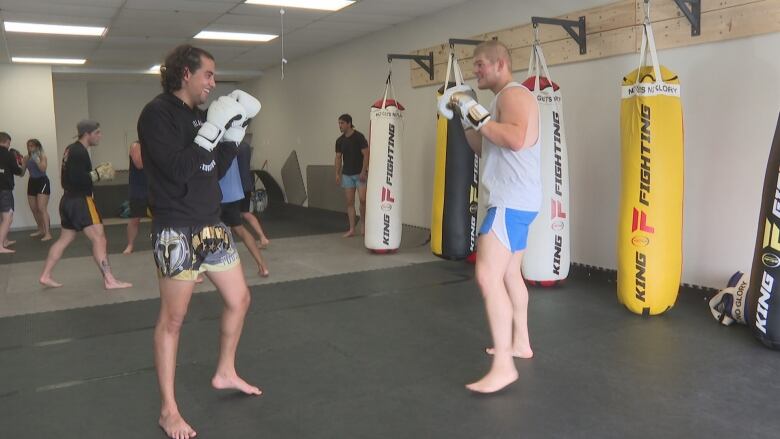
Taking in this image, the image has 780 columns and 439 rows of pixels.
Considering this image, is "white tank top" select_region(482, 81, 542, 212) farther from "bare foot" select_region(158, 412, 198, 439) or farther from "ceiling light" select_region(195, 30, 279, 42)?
"ceiling light" select_region(195, 30, 279, 42)

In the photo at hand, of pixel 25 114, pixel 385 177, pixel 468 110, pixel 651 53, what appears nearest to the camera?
pixel 468 110

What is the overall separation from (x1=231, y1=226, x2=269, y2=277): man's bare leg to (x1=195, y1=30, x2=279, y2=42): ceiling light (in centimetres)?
369

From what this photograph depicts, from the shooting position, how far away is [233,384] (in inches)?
106

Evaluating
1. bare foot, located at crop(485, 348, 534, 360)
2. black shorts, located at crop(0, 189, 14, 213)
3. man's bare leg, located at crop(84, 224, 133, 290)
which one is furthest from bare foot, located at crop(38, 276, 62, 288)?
bare foot, located at crop(485, 348, 534, 360)

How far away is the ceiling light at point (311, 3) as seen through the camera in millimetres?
6191

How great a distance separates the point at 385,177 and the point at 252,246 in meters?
1.54

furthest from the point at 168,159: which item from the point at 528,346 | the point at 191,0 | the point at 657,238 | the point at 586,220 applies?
the point at 191,0

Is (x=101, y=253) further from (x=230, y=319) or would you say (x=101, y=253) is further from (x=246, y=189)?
(x=230, y=319)

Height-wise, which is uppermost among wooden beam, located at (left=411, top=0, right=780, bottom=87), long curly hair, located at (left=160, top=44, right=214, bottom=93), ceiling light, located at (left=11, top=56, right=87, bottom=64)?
ceiling light, located at (left=11, top=56, right=87, bottom=64)

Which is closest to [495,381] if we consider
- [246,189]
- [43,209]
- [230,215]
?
[230,215]

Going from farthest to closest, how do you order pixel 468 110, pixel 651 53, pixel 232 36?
1. pixel 232 36
2. pixel 651 53
3. pixel 468 110

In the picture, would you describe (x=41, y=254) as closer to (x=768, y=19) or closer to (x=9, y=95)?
(x=9, y=95)

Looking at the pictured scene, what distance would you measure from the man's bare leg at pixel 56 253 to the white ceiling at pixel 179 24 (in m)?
2.46

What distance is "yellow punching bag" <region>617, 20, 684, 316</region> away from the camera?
12.2 feet
